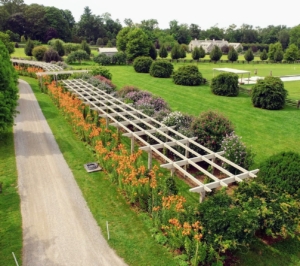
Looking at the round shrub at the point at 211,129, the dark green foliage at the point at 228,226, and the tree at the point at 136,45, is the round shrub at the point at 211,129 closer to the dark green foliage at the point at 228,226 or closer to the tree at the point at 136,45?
the dark green foliage at the point at 228,226

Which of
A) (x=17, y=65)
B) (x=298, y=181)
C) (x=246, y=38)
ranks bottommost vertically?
(x=298, y=181)

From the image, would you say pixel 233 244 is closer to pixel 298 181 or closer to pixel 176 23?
pixel 298 181

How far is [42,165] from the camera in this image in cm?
1338

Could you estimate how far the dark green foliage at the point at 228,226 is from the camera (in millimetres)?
7047

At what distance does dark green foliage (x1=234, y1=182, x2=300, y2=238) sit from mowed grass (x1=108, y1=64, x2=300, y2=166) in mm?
5537

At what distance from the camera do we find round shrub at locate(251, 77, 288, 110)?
75.3 ft

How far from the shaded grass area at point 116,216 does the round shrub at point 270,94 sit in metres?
15.9

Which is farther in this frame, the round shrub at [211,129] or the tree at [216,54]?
the tree at [216,54]

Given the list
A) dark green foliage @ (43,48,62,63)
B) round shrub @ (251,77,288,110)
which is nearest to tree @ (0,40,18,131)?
round shrub @ (251,77,288,110)

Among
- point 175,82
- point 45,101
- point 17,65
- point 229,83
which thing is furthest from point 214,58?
point 45,101

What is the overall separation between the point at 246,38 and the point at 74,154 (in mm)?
120646

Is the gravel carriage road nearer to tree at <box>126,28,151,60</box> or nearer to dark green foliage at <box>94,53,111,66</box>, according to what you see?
dark green foliage at <box>94,53,111,66</box>

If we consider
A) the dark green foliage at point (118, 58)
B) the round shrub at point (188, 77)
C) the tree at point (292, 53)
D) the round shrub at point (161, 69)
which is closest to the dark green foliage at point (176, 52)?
the dark green foliage at point (118, 58)

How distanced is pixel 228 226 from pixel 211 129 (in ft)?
21.0
